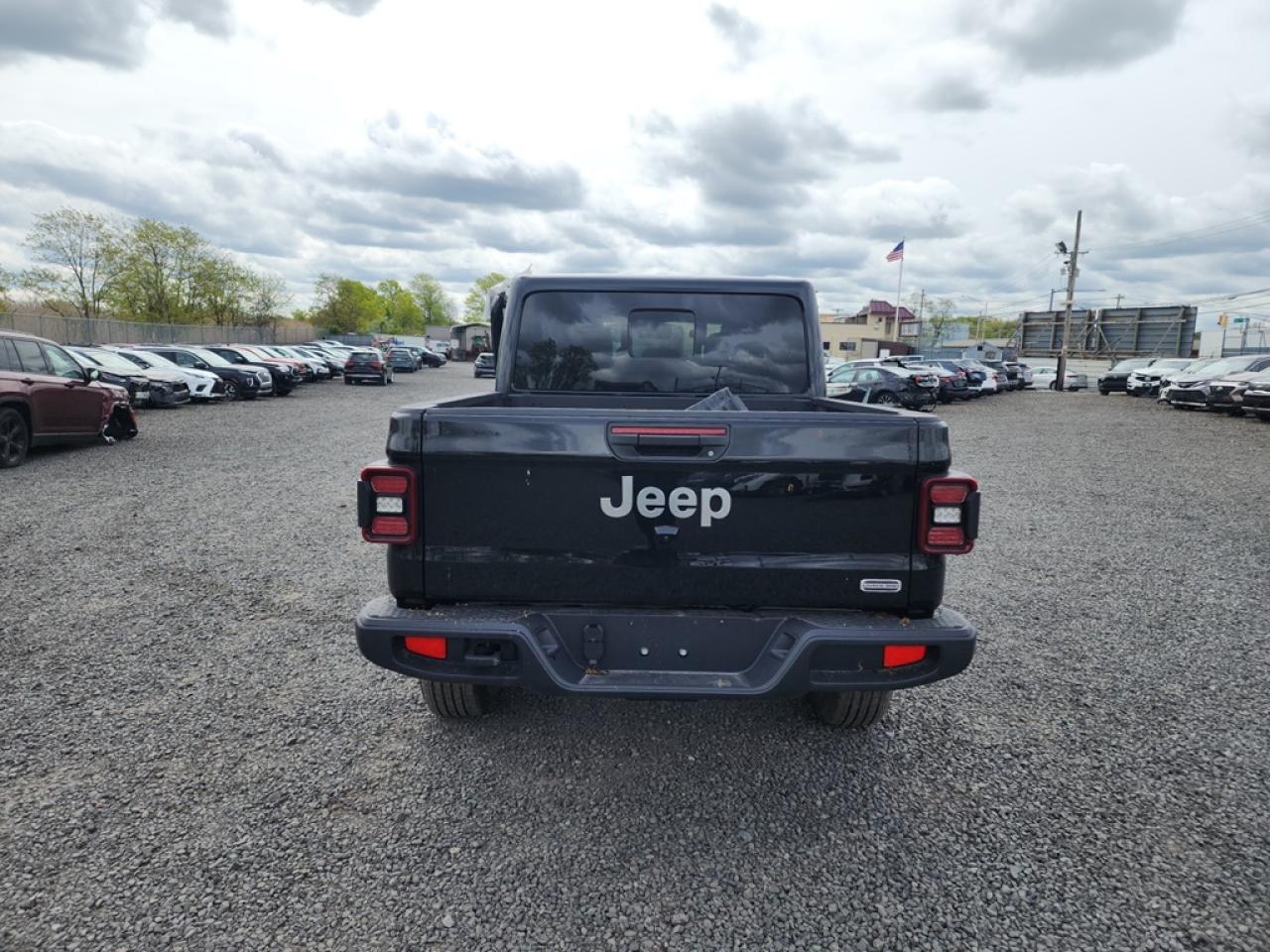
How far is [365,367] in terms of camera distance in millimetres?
32969

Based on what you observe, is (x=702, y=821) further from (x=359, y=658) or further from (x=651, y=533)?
(x=359, y=658)

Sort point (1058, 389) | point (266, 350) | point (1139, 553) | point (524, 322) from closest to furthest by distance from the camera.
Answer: point (524, 322) → point (1139, 553) → point (266, 350) → point (1058, 389)

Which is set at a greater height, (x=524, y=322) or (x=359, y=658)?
(x=524, y=322)

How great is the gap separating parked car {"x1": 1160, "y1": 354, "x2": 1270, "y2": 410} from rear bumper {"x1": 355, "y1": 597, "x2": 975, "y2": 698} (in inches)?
1020

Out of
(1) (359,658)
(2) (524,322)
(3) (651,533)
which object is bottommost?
(1) (359,658)

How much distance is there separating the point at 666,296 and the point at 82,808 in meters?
3.41

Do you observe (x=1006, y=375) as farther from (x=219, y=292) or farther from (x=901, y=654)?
(x=219, y=292)

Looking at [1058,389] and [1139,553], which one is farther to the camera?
[1058,389]

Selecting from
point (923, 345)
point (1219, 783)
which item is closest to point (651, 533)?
point (1219, 783)

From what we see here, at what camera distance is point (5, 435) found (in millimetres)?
9750

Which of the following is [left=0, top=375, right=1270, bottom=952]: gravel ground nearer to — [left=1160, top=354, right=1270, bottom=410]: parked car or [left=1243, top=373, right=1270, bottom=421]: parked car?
[left=1243, top=373, right=1270, bottom=421]: parked car

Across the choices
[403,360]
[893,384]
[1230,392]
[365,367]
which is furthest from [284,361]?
[1230,392]

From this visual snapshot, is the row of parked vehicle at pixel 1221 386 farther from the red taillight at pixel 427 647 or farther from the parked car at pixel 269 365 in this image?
the parked car at pixel 269 365

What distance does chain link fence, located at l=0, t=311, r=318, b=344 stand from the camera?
1298 inches
